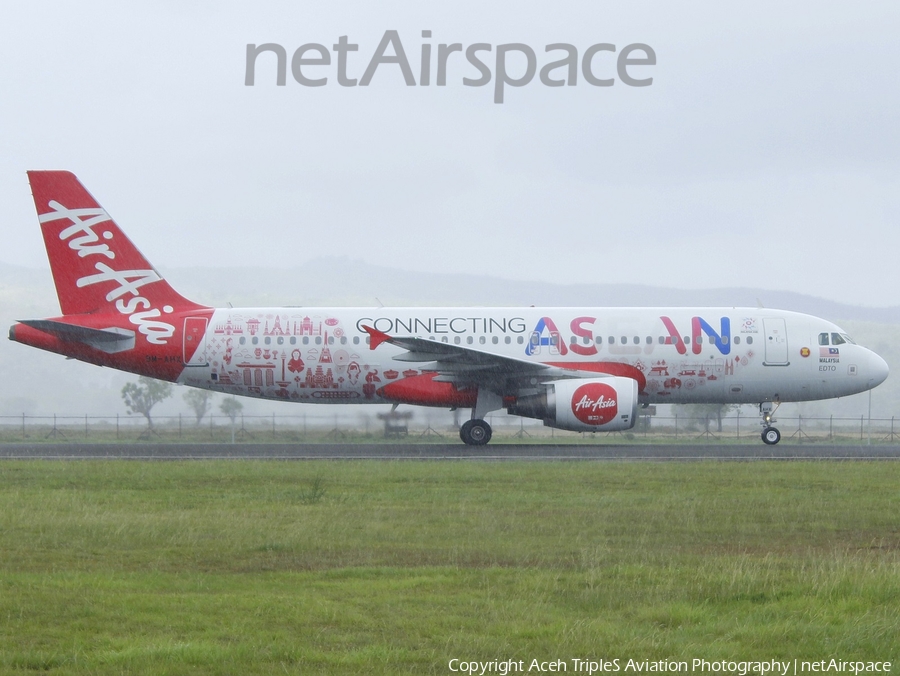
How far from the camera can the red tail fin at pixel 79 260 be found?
104 feet

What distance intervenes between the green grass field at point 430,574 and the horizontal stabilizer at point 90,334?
1248 cm

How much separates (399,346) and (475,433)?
326cm

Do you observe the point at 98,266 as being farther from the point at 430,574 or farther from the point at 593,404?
the point at 430,574

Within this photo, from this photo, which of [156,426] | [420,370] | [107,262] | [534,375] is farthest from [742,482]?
[156,426]

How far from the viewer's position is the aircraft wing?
94.1 ft

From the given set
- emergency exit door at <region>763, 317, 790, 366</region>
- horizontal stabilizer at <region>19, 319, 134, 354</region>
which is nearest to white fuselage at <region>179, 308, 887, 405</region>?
emergency exit door at <region>763, 317, 790, 366</region>

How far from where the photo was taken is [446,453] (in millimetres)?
27078

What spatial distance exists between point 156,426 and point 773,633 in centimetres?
4307

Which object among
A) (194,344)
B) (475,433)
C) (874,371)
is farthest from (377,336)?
(874,371)

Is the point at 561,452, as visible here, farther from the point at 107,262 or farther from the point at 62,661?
the point at 62,661

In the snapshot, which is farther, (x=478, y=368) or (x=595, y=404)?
(x=478, y=368)

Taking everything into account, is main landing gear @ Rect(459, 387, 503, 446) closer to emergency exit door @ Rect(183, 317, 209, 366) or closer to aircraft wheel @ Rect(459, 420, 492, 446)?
aircraft wheel @ Rect(459, 420, 492, 446)

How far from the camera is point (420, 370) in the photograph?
30.6 m

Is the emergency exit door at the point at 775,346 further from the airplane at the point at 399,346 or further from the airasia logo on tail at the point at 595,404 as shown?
the airasia logo on tail at the point at 595,404
